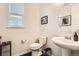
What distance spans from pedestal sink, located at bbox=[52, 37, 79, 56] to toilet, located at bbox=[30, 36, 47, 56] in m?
0.13

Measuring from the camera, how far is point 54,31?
1.71m

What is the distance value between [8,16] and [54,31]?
24.8 inches

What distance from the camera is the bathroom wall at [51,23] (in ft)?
5.56

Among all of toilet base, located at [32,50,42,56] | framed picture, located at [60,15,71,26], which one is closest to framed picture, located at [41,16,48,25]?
framed picture, located at [60,15,71,26]

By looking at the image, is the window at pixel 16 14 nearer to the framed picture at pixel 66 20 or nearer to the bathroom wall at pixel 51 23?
the bathroom wall at pixel 51 23

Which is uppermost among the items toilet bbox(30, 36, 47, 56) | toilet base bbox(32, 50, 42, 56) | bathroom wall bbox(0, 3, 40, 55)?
bathroom wall bbox(0, 3, 40, 55)

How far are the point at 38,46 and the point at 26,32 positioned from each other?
242 mm

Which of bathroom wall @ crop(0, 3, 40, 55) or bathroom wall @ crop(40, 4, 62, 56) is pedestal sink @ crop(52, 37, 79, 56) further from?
bathroom wall @ crop(0, 3, 40, 55)

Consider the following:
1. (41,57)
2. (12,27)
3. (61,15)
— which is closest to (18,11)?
(12,27)

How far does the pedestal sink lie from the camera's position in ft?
5.02

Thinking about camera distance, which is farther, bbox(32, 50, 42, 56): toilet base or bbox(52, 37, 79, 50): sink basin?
bbox(32, 50, 42, 56): toilet base

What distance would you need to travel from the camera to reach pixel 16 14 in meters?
1.72

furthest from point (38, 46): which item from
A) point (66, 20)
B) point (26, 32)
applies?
point (66, 20)

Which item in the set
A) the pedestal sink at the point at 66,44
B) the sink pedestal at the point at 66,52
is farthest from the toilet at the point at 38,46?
the sink pedestal at the point at 66,52
